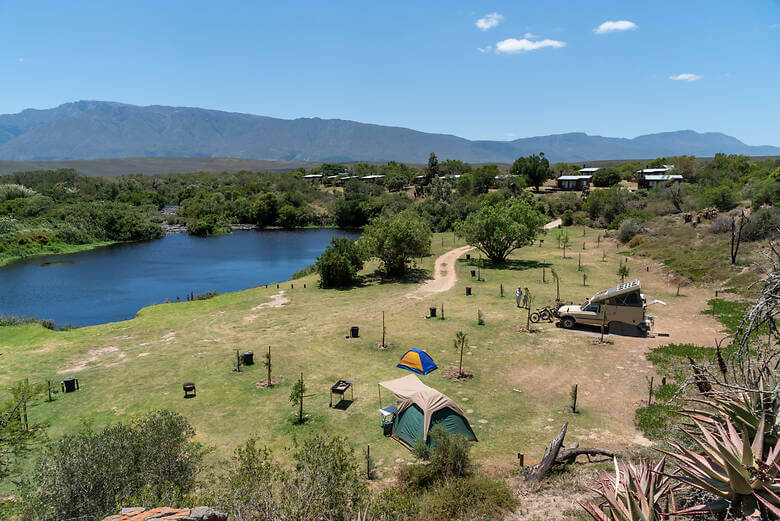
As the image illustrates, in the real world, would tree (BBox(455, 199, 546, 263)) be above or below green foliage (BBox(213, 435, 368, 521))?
above

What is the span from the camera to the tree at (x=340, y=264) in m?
37.6

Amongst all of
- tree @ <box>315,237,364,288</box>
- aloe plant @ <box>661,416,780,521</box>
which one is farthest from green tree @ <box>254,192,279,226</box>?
aloe plant @ <box>661,416,780,521</box>

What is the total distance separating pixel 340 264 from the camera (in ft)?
123

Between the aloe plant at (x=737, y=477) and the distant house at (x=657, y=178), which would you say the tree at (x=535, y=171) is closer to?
the distant house at (x=657, y=178)

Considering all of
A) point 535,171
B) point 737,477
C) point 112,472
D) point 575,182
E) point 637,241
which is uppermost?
point 535,171

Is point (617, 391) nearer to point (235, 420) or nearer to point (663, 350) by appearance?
point (663, 350)

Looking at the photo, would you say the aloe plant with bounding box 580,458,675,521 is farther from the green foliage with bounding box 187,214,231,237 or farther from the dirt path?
the green foliage with bounding box 187,214,231,237

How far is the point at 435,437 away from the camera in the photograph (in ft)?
40.8

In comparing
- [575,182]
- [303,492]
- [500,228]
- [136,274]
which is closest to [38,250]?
[136,274]

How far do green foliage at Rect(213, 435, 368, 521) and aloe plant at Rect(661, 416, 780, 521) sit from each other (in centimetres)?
553

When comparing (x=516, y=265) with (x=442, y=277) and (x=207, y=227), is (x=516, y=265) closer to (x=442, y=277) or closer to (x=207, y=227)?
(x=442, y=277)

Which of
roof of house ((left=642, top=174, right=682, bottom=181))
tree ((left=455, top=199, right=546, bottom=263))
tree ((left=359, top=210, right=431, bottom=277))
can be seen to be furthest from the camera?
roof of house ((left=642, top=174, right=682, bottom=181))

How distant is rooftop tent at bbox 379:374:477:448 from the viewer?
1368 centimetres

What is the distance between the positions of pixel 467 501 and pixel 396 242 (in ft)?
100
